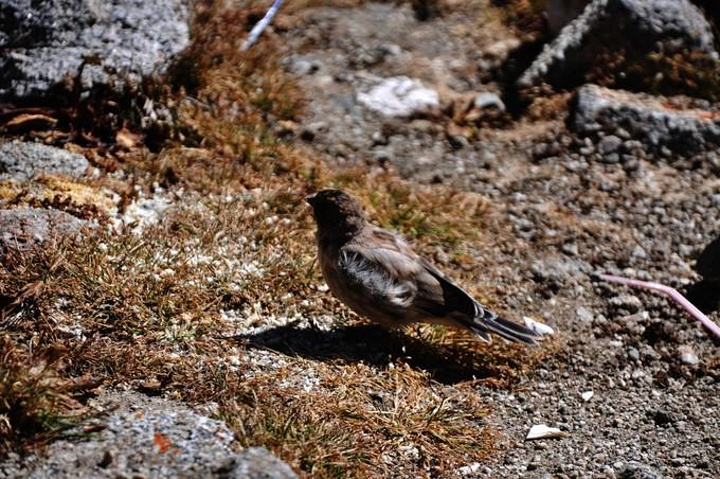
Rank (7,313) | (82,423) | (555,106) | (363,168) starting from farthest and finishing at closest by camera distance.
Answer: (555,106), (363,168), (7,313), (82,423)

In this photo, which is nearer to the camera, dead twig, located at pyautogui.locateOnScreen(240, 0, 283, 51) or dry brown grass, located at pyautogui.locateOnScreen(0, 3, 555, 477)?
dry brown grass, located at pyautogui.locateOnScreen(0, 3, 555, 477)

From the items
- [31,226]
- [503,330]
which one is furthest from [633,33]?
[31,226]

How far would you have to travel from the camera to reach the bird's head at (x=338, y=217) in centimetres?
655

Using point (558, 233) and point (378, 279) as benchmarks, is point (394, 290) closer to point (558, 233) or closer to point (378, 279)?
point (378, 279)

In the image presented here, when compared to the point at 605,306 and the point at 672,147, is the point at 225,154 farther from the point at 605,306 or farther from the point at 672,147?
the point at 672,147

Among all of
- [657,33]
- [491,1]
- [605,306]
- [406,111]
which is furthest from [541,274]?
[491,1]

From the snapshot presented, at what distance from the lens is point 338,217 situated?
21.5 ft

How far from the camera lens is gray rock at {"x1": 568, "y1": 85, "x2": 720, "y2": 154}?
29.5 feet

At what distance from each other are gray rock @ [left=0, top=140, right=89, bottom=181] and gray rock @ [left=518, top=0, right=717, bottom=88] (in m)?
4.49

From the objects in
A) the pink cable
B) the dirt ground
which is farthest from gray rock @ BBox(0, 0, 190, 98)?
the pink cable

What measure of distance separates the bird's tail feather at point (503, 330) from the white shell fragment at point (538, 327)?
21.0 inches

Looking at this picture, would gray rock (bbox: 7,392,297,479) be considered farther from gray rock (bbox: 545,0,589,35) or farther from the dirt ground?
gray rock (bbox: 545,0,589,35)

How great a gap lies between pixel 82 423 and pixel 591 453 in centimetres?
292

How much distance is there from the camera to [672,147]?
9.00m
